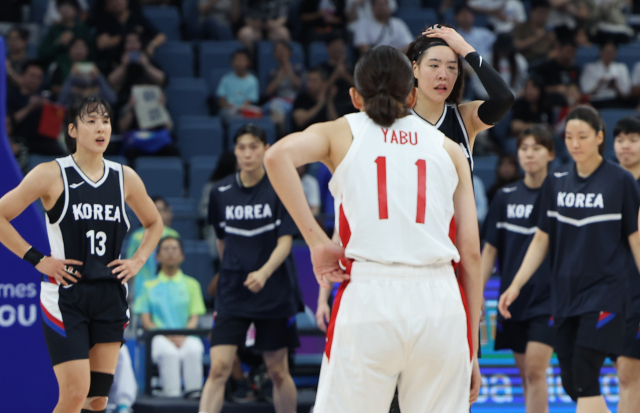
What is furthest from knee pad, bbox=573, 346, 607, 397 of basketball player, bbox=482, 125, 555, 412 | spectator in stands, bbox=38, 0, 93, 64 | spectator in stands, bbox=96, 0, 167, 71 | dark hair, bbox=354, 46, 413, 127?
spectator in stands, bbox=38, 0, 93, 64

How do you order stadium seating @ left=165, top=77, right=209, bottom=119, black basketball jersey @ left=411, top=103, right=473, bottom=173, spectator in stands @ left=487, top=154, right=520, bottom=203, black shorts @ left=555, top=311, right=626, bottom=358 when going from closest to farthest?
1. black basketball jersey @ left=411, top=103, right=473, bottom=173
2. black shorts @ left=555, top=311, right=626, bottom=358
3. spectator in stands @ left=487, top=154, right=520, bottom=203
4. stadium seating @ left=165, top=77, right=209, bottom=119

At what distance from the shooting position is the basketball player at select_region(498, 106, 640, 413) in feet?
16.6

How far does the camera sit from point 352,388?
117 inches

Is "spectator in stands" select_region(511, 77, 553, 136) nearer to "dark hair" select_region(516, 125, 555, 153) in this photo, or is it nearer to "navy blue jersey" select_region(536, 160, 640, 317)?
"dark hair" select_region(516, 125, 555, 153)

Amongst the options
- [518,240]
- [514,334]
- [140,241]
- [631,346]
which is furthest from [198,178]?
[631,346]

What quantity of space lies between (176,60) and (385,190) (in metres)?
9.12

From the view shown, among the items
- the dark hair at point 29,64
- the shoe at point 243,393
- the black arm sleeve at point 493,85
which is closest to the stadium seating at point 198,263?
the shoe at point 243,393

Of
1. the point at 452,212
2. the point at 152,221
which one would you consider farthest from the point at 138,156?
the point at 452,212

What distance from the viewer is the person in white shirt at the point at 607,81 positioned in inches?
473

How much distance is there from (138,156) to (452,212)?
7.60m

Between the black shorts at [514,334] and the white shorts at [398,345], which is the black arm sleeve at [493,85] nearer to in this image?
the white shorts at [398,345]

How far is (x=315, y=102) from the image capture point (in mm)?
10828

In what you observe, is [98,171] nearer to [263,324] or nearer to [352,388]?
[263,324]

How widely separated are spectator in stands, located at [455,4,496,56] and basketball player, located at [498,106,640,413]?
22.8 ft
